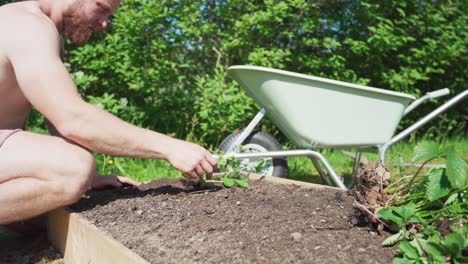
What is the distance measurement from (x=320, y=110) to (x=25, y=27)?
1584 millimetres

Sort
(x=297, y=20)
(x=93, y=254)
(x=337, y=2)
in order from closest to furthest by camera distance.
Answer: (x=93, y=254)
(x=297, y=20)
(x=337, y=2)

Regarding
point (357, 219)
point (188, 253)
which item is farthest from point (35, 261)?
point (357, 219)

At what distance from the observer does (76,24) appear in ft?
6.94

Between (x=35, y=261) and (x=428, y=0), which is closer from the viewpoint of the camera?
(x=35, y=261)

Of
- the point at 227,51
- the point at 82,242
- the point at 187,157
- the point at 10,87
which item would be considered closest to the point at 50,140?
the point at 10,87

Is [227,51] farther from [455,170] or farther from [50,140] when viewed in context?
[455,170]

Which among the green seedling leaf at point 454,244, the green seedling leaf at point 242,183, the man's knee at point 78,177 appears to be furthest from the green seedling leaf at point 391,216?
the man's knee at point 78,177

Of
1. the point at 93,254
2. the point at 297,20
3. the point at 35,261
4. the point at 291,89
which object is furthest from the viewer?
the point at 297,20

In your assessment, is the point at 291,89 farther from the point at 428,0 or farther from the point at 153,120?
the point at 428,0

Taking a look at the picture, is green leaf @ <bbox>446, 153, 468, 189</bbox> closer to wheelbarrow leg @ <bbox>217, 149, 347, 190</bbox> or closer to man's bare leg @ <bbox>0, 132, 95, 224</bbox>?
man's bare leg @ <bbox>0, 132, 95, 224</bbox>

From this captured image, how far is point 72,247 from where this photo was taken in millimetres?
1826

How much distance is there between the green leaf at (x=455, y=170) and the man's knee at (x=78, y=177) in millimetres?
1170

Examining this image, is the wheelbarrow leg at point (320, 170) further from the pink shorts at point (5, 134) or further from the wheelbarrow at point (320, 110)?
the pink shorts at point (5, 134)

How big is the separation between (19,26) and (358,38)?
354 centimetres
